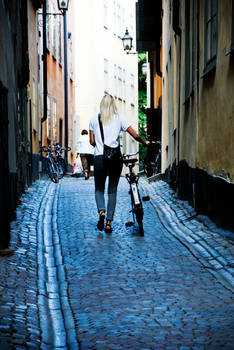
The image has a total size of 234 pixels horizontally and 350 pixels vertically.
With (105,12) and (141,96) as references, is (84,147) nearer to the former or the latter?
(105,12)

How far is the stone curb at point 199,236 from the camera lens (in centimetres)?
732

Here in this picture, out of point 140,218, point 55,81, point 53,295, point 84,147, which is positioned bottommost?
point 53,295

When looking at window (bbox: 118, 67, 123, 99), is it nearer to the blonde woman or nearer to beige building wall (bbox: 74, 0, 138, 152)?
beige building wall (bbox: 74, 0, 138, 152)

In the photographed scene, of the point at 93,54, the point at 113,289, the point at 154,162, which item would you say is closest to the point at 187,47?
the point at 113,289

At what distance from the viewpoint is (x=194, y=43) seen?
479 inches

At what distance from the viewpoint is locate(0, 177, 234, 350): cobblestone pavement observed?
15.6 ft

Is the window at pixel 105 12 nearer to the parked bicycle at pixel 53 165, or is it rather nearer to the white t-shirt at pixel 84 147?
the white t-shirt at pixel 84 147

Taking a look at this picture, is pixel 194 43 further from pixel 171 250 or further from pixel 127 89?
pixel 127 89

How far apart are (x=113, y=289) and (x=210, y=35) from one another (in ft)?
17.8

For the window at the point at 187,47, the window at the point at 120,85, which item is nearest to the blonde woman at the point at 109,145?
the window at the point at 187,47

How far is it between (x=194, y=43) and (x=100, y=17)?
28.2 meters

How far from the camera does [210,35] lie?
10664 millimetres

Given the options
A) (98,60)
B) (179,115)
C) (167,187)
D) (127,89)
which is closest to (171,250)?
(179,115)

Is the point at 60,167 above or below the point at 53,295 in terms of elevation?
above
